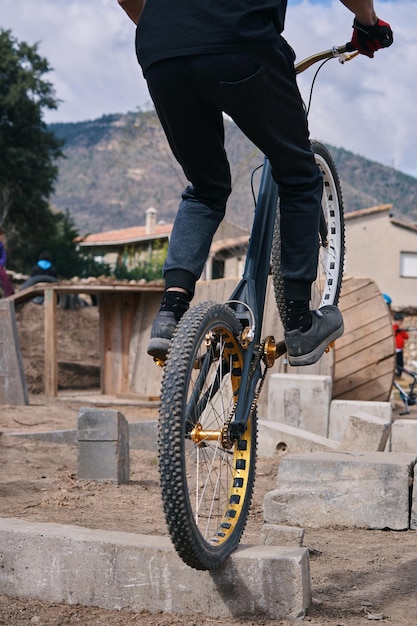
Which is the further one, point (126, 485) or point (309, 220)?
point (126, 485)

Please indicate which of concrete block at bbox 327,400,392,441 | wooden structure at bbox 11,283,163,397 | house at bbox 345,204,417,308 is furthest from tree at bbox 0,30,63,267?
concrete block at bbox 327,400,392,441

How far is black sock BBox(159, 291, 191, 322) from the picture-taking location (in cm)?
326

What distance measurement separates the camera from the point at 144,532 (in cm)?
457

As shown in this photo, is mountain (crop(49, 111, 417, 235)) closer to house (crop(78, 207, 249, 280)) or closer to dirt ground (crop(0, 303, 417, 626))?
house (crop(78, 207, 249, 280))

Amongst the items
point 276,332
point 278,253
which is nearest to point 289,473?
point 278,253

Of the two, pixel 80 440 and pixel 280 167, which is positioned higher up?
pixel 280 167

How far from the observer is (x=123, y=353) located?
1593 centimetres

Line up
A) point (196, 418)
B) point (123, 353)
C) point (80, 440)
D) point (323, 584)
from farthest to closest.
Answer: point (123, 353)
point (80, 440)
point (323, 584)
point (196, 418)

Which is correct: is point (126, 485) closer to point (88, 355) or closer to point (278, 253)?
point (278, 253)

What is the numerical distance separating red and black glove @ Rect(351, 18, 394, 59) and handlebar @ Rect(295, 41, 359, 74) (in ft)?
0.26

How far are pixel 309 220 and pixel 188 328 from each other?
742 millimetres

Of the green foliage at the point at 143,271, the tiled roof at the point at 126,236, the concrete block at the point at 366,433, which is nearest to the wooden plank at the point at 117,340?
the concrete block at the point at 366,433

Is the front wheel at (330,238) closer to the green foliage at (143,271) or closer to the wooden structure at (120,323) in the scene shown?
the wooden structure at (120,323)

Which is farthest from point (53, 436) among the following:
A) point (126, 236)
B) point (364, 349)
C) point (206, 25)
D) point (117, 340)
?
point (126, 236)
